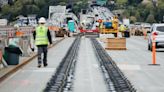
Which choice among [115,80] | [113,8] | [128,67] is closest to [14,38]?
[128,67]

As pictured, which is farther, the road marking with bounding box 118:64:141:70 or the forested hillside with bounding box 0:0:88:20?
the forested hillside with bounding box 0:0:88:20

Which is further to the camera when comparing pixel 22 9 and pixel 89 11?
pixel 89 11

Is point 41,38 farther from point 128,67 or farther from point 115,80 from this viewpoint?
point 115,80

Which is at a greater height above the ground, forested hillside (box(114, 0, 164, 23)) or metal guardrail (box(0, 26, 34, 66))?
metal guardrail (box(0, 26, 34, 66))

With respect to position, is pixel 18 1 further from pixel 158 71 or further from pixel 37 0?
pixel 158 71

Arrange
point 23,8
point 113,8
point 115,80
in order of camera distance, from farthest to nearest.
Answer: point 113,8 → point 23,8 → point 115,80

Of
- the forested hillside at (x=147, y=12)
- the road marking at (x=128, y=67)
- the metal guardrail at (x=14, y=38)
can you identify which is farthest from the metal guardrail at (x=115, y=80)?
the forested hillside at (x=147, y=12)

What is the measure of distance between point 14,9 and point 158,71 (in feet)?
181

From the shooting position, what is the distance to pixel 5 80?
18.1 metres

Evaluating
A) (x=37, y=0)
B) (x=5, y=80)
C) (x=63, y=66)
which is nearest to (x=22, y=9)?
(x=37, y=0)

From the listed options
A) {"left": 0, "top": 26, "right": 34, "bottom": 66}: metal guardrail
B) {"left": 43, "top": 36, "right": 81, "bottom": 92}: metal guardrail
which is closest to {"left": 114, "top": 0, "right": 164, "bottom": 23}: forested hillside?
{"left": 0, "top": 26, "right": 34, "bottom": 66}: metal guardrail

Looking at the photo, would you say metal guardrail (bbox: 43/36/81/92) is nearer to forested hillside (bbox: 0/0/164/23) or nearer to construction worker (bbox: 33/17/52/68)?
construction worker (bbox: 33/17/52/68)

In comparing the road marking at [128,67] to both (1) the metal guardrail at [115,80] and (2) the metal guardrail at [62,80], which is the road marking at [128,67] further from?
(2) the metal guardrail at [62,80]

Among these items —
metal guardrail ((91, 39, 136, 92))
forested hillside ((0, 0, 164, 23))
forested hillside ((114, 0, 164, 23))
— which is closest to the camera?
metal guardrail ((91, 39, 136, 92))
